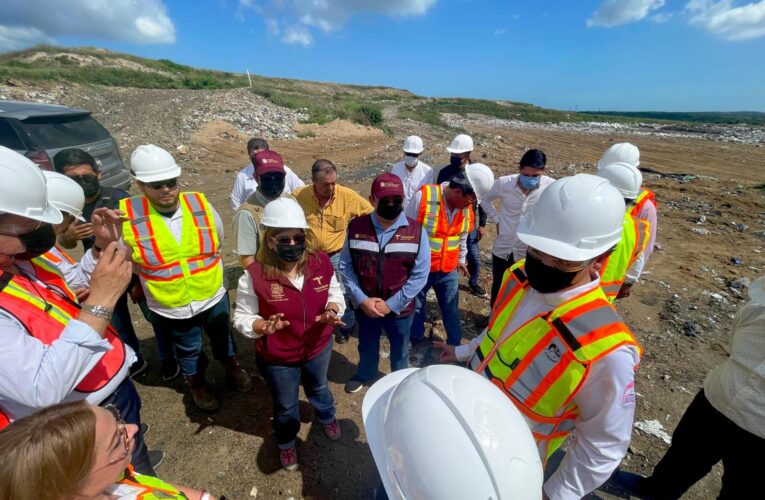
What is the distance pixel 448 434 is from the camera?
3.69 feet

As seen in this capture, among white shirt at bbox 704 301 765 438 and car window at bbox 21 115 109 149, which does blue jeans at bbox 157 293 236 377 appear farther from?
→ car window at bbox 21 115 109 149

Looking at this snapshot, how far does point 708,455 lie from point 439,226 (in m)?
2.39

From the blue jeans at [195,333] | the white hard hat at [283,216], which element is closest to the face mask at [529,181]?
the white hard hat at [283,216]

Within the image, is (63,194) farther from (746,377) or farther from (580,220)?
(746,377)

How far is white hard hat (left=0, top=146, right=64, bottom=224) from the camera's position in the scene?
1404 millimetres

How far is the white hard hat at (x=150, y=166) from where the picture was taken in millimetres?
2412

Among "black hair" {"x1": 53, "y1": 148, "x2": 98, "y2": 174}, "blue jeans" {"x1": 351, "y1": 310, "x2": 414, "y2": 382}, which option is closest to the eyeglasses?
"black hair" {"x1": 53, "y1": 148, "x2": 98, "y2": 174}

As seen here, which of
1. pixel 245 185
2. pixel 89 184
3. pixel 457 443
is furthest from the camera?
pixel 245 185

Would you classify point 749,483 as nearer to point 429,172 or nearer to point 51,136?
point 429,172

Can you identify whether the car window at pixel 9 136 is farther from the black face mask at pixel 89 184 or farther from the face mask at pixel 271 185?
the face mask at pixel 271 185

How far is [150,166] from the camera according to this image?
2.43m

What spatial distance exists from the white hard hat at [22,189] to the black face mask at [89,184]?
1.67m

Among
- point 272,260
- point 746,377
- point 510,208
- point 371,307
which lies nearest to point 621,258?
point 746,377

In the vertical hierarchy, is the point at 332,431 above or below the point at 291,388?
below
